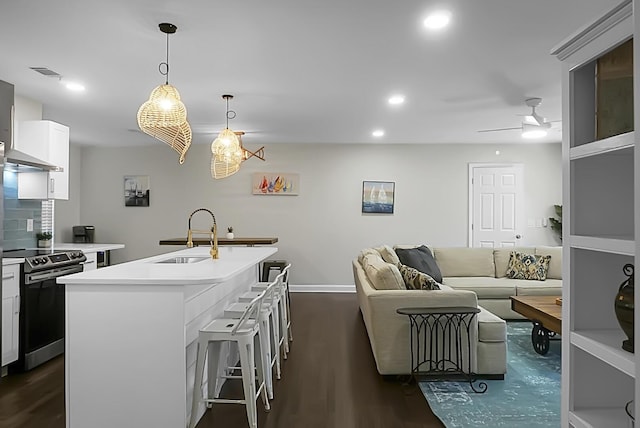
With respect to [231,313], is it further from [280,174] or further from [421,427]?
[280,174]

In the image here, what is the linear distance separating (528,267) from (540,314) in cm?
217

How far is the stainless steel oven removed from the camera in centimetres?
391

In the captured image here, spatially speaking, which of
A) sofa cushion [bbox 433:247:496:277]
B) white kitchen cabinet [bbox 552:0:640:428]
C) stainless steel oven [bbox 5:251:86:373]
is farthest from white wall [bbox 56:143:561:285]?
white kitchen cabinet [bbox 552:0:640:428]

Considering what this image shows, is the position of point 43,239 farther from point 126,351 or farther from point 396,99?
point 396,99

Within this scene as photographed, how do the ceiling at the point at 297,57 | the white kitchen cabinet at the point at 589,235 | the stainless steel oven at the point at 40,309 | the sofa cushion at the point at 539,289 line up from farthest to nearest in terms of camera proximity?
the sofa cushion at the point at 539,289
the stainless steel oven at the point at 40,309
the ceiling at the point at 297,57
the white kitchen cabinet at the point at 589,235

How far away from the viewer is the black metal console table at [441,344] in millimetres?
3639

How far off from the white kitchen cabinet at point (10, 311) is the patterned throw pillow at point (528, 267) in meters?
5.52

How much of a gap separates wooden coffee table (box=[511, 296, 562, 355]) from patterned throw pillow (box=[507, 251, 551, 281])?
1.41m

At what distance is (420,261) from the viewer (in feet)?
18.7

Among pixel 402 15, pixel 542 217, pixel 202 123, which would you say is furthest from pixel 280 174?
pixel 402 15

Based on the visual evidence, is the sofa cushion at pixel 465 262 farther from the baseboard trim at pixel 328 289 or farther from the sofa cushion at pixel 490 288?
the baseboard trim at pixel 328 289

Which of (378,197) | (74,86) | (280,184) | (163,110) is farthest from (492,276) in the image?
(74,86)

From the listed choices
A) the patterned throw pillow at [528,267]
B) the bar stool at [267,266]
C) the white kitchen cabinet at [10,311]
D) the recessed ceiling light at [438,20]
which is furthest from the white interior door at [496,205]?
the white kitchen cabinet at [10,311]

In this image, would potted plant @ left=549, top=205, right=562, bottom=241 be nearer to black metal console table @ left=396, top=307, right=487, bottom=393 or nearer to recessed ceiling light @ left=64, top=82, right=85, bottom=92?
black metal console table @ left=396, top=307, right=487, bottom=393
